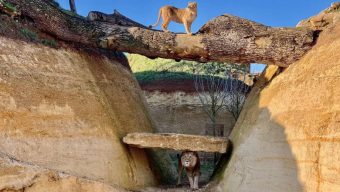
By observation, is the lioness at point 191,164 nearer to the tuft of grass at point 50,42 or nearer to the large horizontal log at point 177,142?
the large horizontal log at point 177,142

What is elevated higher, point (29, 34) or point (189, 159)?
point (29, 34)

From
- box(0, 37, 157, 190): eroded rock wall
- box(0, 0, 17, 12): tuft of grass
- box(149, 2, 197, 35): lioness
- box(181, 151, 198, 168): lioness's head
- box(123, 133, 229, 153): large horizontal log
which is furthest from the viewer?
box(149, 2, 197, 35): lioness

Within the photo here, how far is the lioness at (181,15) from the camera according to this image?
11125 millimetres

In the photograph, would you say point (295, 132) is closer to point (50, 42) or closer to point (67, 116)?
point (67, 116)

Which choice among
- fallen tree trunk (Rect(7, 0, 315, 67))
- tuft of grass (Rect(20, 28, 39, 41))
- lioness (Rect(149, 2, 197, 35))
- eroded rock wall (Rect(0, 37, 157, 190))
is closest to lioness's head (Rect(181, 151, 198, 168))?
eroded rock wall (Rect(0, 37, 157, 190))

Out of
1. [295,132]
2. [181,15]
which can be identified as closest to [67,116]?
[181,15]

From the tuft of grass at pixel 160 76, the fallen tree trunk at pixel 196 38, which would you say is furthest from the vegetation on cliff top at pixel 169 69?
the fallen tree trunk at pixel 196 38

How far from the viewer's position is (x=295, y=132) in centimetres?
832

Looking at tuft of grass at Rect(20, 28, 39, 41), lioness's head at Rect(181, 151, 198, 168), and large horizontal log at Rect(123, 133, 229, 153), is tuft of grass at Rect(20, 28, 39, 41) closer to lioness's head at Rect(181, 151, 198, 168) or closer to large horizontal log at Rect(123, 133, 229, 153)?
large horizontal log at Rect(123, 133, 229, 153)

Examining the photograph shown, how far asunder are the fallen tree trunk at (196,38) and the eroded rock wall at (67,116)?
683mm

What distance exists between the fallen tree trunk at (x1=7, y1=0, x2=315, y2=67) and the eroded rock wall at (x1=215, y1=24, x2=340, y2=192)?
621 mm

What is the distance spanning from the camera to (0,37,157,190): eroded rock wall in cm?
793

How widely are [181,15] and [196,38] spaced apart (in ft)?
3.88

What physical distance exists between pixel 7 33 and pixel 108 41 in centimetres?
258
